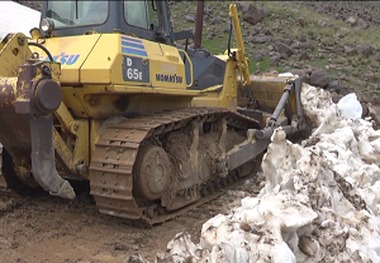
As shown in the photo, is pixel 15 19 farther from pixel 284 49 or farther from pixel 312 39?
pixel 312 39

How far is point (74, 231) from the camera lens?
5.27 metres

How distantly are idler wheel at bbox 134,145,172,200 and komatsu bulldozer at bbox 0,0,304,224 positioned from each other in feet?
0.03

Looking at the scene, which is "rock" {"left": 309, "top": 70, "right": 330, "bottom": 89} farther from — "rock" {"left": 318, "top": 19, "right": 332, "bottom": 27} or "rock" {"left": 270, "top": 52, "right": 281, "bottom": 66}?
"rock" {"left": 318, "top": 19, "right": 332, "bottom": 27}

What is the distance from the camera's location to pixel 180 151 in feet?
19.8

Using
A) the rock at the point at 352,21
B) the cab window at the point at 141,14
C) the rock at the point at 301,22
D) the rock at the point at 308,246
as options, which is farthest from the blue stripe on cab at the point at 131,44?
the rock at the point at 352,21

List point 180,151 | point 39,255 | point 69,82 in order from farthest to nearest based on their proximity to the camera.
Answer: point 180,151 < point 69,82 < point 39,255

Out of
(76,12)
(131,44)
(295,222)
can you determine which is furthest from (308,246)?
(76,12)

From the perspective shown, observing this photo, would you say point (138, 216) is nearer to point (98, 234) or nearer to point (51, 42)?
point (98, 234)

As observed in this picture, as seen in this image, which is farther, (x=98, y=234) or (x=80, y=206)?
(x=80, y=206)

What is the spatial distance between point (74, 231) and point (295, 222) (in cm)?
219

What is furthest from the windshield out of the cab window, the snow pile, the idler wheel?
the snow pile

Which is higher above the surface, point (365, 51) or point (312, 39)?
point (312, 39)

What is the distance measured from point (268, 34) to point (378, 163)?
1231 cm

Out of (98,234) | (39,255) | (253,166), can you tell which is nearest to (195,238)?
(98,234)
